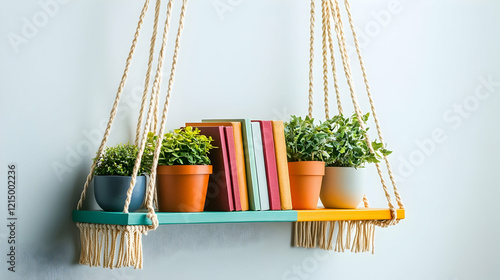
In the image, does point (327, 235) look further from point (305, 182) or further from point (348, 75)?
point (348, 75)

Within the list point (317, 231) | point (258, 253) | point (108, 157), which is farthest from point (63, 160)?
point (317, 231)

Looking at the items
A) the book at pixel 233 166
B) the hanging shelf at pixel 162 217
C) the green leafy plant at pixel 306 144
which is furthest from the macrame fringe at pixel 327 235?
the book at pixel 233 166

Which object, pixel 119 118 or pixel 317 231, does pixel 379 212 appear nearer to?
pixel 317 231

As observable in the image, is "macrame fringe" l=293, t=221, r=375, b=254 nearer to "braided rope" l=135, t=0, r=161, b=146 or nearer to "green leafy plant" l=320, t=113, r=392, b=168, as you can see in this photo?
"green leafy plant" l=320, t=113, r=392, b=168

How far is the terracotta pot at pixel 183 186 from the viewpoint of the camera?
118 cm

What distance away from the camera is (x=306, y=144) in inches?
53.2

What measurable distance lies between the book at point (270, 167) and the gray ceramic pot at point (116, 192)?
11.2 inches

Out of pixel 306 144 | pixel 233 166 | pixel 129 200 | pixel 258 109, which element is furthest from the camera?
pixel 258 109

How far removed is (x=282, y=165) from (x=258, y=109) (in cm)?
27

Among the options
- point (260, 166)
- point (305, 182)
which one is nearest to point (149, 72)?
point (260, 166)

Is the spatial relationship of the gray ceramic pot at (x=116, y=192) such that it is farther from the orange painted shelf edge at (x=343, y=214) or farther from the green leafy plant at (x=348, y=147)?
the green leafy plant at (x=348, y=147)

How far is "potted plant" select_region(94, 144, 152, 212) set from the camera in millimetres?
1168

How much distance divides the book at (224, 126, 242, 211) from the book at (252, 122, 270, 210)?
53 mm

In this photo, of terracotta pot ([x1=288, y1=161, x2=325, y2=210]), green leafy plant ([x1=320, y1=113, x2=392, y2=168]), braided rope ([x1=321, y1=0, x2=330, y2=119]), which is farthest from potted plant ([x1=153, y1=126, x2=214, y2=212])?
braided rope ([x1=321, y1=0, x2=330, y2=119])
